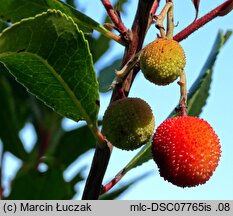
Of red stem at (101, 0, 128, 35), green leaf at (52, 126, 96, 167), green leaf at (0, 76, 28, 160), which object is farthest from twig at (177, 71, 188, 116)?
green leaf at (0, 76, 28, 160)

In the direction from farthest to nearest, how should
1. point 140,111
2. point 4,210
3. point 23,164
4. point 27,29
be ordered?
point 23,164, point 4,210, point 140,111, point 27,29

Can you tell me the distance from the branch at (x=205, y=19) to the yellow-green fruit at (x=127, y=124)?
0.21 m

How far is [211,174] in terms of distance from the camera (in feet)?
5.01

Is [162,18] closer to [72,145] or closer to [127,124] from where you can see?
[127,124]

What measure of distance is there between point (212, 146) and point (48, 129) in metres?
1.73

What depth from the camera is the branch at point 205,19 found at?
61.4 inches

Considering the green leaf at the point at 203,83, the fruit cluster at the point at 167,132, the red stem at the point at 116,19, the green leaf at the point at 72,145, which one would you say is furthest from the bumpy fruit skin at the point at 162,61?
the green leaf at the point at 72,145

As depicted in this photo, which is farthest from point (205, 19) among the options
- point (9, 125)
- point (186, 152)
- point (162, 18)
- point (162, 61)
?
point (9, 125)

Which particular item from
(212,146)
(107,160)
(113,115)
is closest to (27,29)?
(113,115)

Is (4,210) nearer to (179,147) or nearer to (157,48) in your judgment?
(179,147)

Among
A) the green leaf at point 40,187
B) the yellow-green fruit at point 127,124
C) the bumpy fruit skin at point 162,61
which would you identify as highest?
the bumpy fruit skin at point 162,61

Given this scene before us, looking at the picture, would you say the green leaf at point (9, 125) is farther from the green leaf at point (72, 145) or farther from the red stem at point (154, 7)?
the red stem at point (154, 7)

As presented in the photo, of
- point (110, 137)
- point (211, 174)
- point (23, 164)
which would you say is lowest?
point (23, 164)

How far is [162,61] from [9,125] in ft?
5.94
